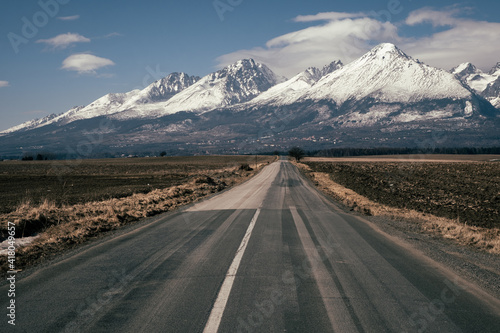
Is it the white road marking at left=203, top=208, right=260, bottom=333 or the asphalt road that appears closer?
the white road marking at left=203, top=208, right=260, bottom=333

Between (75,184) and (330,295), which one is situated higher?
(75,184)

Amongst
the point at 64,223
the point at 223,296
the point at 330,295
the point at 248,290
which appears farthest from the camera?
the point at 64,223

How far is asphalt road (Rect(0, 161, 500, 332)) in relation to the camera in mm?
5188

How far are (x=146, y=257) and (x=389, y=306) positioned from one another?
543 centimetres

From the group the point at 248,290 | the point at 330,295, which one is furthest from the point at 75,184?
the point at 330,295

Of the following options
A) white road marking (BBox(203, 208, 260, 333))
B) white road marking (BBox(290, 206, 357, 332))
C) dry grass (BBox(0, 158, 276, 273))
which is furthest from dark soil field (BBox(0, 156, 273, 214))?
white road marking (BBox(290, 206, 357, 332))

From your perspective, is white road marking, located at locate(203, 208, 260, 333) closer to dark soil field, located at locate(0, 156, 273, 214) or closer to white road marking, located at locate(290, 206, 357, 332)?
white road marking, located at locate(290, 206, 357, 332)

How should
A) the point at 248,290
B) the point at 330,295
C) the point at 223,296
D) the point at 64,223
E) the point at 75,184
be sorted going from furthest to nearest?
the point at 75,184 < the point at 64,223 < the point at 248,290 < the point at 330,295 < the point at 223,296

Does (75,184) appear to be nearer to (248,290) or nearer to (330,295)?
(248,290)

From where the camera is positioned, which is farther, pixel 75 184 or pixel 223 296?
pixel 75 184

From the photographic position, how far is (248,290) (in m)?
6.36

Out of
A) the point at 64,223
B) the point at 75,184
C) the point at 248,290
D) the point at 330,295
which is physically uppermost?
the point at 75,184

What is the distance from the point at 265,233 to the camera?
11562mm

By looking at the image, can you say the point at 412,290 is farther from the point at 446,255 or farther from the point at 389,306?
the point at 446,255
